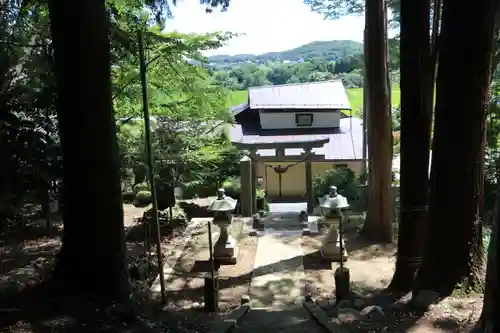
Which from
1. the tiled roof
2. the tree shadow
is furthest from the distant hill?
the tree shadow

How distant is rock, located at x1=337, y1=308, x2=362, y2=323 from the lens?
19.0 ft

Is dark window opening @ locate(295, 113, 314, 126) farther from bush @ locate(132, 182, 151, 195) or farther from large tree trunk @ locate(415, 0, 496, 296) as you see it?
large tree trunk @ locate(415, 0, 496, 296)

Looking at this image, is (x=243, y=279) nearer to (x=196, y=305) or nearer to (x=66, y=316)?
(x=196, y=305)

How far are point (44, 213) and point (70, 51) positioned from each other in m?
6.99

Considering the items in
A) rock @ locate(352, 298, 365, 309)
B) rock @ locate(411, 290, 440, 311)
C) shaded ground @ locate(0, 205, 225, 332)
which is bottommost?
rock @ locate(352, 298, 365, 309)

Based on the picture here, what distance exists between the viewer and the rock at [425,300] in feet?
18.3

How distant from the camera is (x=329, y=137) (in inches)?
874

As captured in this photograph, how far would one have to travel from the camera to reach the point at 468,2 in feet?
17.4

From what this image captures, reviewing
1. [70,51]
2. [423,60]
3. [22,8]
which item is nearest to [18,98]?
[22,8]

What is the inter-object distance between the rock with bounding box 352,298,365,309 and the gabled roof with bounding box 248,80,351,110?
15.8m

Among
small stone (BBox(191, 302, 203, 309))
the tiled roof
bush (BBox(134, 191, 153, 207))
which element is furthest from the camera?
the tiled roof

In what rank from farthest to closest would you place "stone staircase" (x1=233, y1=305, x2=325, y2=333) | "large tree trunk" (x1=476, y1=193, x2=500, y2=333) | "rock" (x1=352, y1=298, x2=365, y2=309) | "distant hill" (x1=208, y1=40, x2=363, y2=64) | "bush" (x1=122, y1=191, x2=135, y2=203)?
"distant hill" (x1=208, y1=40, x2=363, y2=64)
"bush" (x1=122, y1=191, x2=135, y2=203)
"rock" (x1=352, y1=298, x2=365, y2=309)
"stone staircase" (x1=233, y1=305, x2=325, y2=333)
"large tree trunk" (x1=476, y1=193, x2=500, y2=333)

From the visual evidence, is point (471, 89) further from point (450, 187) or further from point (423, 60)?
point (423, 60)

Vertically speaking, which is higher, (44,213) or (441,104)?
(441,104)
